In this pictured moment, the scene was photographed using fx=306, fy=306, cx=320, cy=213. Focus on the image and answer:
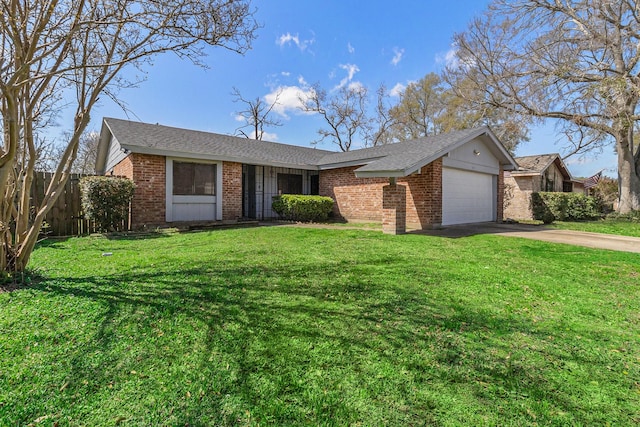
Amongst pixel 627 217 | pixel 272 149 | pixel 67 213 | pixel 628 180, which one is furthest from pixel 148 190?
pixel 628 180

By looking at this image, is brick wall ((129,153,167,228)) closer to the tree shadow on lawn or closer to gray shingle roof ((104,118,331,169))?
gray shingle roof ((104,118,331,169))

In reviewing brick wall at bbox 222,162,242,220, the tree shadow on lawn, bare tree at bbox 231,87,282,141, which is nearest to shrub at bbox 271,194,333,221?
brick wall at bbox 222,162,242,220

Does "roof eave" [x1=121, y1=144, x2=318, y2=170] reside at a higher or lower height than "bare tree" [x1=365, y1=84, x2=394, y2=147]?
lower

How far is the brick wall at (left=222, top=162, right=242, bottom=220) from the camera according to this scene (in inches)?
476

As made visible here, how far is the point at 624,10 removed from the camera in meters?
14.4

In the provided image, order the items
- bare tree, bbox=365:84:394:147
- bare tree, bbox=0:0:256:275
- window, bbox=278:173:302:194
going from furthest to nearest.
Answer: bare tree, bbox=365:84:394:147, window, bbox=278:173:302:194, bare tree, bbox=0:0:256:275

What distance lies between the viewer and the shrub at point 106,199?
8414mm

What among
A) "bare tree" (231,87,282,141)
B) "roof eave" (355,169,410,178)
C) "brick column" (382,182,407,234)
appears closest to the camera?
"roof eave" (355,169,410,178)

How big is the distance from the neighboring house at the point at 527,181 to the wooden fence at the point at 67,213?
20.6 m

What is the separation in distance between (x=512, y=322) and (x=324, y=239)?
5.05 metres

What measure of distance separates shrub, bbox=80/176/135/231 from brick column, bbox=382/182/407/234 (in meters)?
7.70

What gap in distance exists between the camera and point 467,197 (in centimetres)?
1193

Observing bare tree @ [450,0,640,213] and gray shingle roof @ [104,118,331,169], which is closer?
gray shingle roof @ [104,118,331,169]

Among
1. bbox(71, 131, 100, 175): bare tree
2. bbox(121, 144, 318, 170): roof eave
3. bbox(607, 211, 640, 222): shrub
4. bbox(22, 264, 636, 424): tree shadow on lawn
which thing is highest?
bbox(71, 131, 100, 175): bare tree
